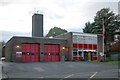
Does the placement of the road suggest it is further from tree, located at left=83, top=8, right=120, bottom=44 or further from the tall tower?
tree, located at left=83, top=8, right=120, bottom=44

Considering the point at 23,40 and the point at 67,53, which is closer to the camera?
the point at 23,40

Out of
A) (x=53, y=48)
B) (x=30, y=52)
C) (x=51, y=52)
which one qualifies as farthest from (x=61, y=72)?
(x=53, y=48)

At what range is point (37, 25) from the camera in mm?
55156

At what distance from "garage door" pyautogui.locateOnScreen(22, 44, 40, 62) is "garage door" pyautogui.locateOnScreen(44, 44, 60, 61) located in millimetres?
1681

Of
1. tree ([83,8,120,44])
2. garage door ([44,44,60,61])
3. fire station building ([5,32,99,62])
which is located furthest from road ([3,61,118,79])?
tree ([83,8,120,44])

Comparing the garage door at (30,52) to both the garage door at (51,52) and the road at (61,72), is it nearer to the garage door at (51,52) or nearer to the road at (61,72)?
the garage door at (51,52)

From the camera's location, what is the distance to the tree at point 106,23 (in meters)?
62.8

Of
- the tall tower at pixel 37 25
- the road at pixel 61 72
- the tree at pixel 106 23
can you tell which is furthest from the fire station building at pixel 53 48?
the road at pixel 61 72

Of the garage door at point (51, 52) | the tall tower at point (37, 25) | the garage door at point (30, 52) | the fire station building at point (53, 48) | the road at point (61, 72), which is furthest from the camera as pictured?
the tall tower at point (37, 25)

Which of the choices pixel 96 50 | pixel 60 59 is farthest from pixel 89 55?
pixel 60 59

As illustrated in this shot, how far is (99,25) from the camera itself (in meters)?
→ 64.2

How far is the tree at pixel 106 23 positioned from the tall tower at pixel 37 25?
1641cm

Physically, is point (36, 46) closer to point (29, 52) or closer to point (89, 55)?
point (29, 52)

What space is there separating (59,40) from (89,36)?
6994mm
